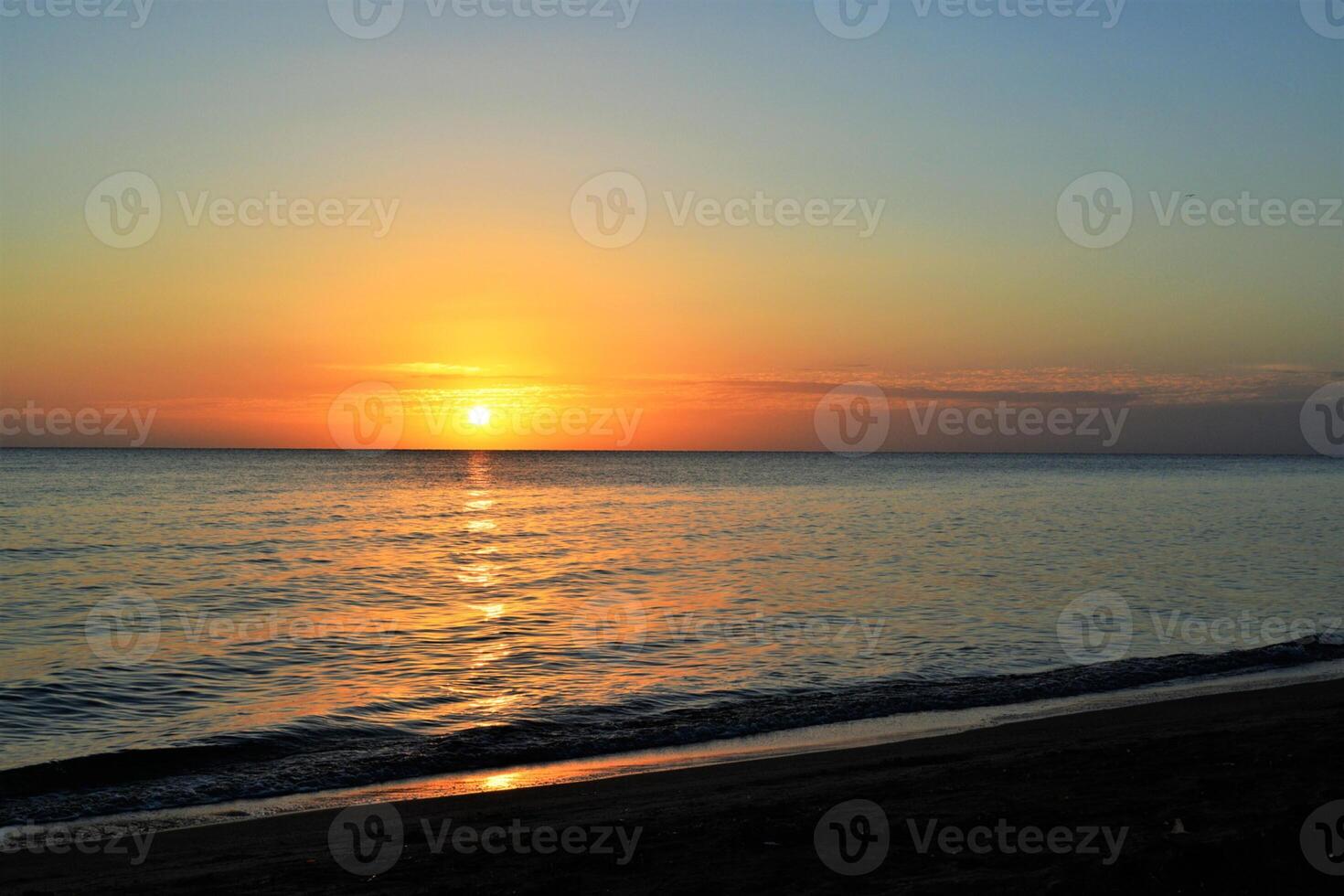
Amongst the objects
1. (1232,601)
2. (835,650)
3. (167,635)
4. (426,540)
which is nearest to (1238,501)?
(1232,601)

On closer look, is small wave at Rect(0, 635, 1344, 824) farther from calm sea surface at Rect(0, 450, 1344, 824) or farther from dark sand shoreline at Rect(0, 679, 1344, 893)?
dark sand shoreline at Rect(0, 679, 1344, 893)

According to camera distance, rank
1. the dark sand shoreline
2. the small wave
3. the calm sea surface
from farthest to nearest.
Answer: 1. the calm sea surface
2. the small wave
3. the dark sand shoreline

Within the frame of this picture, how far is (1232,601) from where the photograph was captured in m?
24.9

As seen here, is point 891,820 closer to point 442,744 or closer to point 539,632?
point 442,744

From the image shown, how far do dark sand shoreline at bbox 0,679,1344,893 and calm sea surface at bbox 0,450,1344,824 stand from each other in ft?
8.01

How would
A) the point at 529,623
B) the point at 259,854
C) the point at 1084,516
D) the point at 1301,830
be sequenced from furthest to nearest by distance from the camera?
the point at 1084,516 → the point at 529,623 → the point at 259,854 → the point at 1301,830

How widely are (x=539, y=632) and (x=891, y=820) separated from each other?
1281 centimetres

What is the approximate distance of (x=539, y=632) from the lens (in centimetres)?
2041

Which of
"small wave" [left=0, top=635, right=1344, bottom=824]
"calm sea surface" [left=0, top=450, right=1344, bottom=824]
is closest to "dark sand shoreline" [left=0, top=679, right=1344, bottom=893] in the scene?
"small wave" [left=0, top=635, right=1344, bottom=824]

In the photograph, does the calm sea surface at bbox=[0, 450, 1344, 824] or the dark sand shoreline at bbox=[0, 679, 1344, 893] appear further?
the calm sea surface at bbox=[0, 450, 1344, 824]

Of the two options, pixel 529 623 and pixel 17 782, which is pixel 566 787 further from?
pixel 529 623

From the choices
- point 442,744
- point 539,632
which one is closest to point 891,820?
point 442,744

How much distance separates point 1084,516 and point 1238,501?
61.1 ft

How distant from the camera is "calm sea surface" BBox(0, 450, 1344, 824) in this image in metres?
12.8
